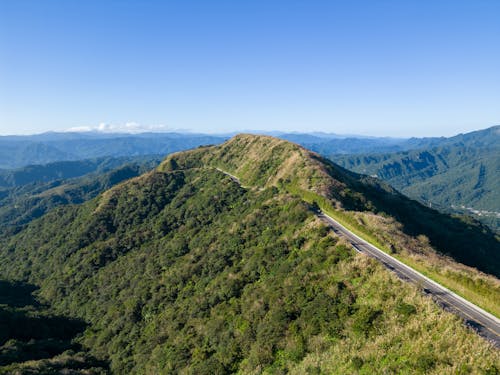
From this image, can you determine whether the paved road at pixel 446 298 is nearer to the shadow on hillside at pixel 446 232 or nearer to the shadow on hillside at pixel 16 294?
the shadow on hillside at pixel 446 232

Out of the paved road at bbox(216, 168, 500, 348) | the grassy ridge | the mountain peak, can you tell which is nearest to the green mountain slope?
the mountain peak

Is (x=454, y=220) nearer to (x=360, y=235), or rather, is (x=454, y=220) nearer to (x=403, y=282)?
(x=360, y=235)

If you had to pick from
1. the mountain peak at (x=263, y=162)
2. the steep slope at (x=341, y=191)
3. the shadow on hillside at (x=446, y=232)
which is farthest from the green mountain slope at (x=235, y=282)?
the shadow on hillside at (x=446, y=232)

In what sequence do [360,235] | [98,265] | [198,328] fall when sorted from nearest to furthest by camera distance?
[198,328] < [360,235] < [98,265]

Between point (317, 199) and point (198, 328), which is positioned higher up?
point (317, 199)

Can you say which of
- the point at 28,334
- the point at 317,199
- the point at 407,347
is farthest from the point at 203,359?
the point at 28,334

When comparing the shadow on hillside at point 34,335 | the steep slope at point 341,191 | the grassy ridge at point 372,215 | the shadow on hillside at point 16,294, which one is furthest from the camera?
the shadow on hillside at point 16,294
